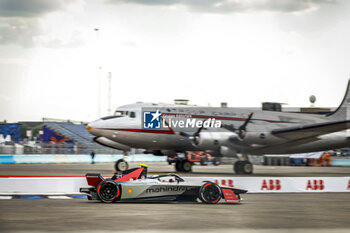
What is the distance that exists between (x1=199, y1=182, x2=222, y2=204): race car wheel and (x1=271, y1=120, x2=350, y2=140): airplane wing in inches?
721

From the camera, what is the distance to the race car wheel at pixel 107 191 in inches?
621

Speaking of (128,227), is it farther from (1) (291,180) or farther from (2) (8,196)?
(1) (291,180)

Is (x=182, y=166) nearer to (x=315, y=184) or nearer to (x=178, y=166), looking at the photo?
(x=178, y=166)

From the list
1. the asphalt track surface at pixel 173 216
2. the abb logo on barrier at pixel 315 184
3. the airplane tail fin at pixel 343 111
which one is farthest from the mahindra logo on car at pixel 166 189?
the airplane tail fin at pixel 343 111

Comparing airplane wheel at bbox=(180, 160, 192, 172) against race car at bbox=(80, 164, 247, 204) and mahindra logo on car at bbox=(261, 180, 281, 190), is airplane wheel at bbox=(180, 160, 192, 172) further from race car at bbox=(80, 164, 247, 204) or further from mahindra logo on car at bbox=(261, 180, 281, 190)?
race car at bbox=(80, 164, 247, 204)

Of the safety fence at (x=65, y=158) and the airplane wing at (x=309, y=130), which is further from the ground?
the airplane wing at (x=309, y=130)

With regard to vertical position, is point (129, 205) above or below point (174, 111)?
below

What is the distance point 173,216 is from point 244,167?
65.7 ft

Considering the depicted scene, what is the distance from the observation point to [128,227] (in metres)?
10.5

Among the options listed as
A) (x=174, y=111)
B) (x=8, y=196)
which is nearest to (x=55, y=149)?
(x=174, y=111)

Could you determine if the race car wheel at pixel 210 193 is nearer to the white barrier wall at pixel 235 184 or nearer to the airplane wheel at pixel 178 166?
the white barrier wall at pixel 235 184

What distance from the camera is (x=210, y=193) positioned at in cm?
1600

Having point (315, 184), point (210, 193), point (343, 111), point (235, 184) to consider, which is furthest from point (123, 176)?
point (343, 111)

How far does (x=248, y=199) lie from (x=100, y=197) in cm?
515
